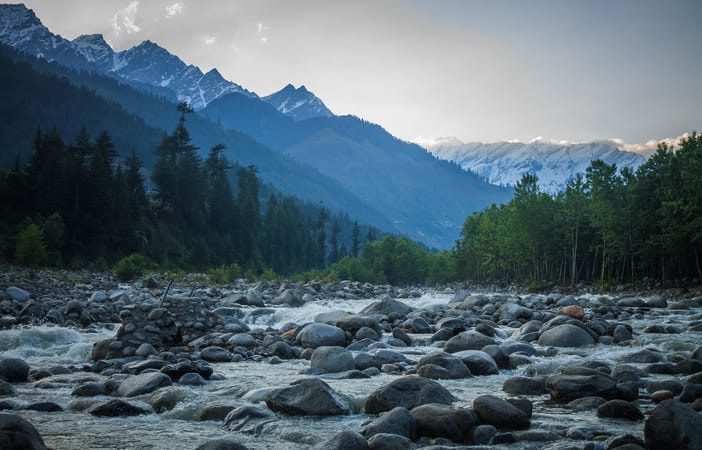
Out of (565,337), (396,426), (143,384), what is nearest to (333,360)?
(143,384)

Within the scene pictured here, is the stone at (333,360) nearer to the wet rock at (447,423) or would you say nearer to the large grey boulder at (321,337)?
the large grey boulder at (321,337)

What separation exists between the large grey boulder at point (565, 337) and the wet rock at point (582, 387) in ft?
22.1

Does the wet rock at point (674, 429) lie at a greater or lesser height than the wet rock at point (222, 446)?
greater

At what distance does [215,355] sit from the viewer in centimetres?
1436

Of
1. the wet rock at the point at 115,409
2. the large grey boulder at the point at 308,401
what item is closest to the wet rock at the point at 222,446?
the large grey boulder at the point at 308,401

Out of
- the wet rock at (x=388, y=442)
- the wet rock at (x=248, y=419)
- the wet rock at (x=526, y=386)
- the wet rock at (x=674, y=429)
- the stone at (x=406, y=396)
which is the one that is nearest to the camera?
the wet rock at (x=674, y=429)

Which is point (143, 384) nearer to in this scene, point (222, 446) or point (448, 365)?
point (222, 446)

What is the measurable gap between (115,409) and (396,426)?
15.5 ft

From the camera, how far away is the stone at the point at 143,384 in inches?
392

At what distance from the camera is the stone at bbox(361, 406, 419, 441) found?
7.24 meters

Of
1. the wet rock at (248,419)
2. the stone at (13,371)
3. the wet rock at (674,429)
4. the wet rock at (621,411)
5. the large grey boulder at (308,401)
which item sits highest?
the wet rock at (674,429)

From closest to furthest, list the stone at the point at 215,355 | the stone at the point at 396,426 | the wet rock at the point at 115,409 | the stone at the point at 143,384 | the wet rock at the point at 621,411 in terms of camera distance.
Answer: the stone at the point at 396,426
the wet rock at the point at 621,411
the wet rock at the point at 115,409
the stone at the point at 143,384
the stone at the point at 215,355

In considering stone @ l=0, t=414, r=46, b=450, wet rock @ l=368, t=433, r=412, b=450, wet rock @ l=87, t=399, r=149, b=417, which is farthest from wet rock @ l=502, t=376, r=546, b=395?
stone @ l=0, t=414, r=46, b=450

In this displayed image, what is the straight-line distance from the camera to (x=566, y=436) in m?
7.29
